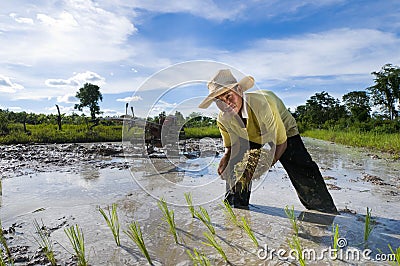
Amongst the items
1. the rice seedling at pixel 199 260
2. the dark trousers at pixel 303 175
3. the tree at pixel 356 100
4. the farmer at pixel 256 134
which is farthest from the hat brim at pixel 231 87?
the tree at pixel 356 100

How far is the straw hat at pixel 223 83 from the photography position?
2529 mm

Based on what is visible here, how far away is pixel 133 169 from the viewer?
20.8ft

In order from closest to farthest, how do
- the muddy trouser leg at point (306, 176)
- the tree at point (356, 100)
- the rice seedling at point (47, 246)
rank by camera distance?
the rice seedling at point (47, 246) < the muddy trouser leg at point (306, 176) < the tree at point (356, 100)

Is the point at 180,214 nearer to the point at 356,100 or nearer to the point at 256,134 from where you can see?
the point at 256,134

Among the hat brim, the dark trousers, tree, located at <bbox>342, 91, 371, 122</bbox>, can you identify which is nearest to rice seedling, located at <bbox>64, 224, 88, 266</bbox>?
the hat brim

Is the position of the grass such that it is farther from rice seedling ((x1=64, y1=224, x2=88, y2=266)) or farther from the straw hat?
rice seedling ((x1=64, y1=224, x2=88, y2=266))

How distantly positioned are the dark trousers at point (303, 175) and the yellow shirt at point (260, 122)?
0.12 metres

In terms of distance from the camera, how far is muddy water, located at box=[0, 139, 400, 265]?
7.84 feet

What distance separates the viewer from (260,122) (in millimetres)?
2756

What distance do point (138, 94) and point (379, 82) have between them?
107ft

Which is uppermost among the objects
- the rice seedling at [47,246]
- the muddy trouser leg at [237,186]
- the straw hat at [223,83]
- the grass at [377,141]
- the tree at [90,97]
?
the tree at [90,97]

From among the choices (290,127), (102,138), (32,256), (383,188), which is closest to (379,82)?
(102,138)

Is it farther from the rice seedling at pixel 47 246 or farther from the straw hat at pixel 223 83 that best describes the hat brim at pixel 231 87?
the rice seedling at pixel 47 246

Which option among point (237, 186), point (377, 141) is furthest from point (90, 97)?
point (237, 186)
